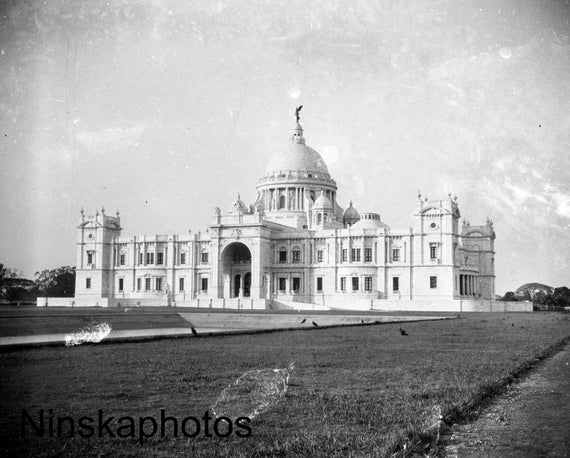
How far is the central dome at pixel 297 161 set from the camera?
10450 cm

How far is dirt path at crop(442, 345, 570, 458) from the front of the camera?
9172 millimetres

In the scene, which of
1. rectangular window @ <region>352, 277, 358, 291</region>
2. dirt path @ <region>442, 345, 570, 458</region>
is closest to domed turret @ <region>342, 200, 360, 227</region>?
rectangular window @ <region>352, 277, 358, 291</region>

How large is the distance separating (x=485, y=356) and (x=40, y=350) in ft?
40.1

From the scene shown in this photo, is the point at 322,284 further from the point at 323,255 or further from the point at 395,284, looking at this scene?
the point at 395,284

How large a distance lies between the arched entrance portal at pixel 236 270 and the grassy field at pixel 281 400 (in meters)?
70.9

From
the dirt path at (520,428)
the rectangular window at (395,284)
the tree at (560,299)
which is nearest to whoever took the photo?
the dirt path at (520,428)

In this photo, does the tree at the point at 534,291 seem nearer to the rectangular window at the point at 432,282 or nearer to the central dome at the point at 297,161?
the central dome at the point at 297,161

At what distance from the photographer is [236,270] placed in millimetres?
96562

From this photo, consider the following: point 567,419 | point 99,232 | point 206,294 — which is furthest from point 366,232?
point 567,419

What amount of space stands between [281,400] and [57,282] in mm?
109101

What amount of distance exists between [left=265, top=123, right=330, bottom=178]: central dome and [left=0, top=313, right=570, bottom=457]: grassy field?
8153cm

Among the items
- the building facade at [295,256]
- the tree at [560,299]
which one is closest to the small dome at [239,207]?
the building facade at [295,256]

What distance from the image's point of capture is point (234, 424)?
10.1 m

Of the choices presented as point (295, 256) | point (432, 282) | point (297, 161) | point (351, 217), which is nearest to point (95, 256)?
point (295, 256)
